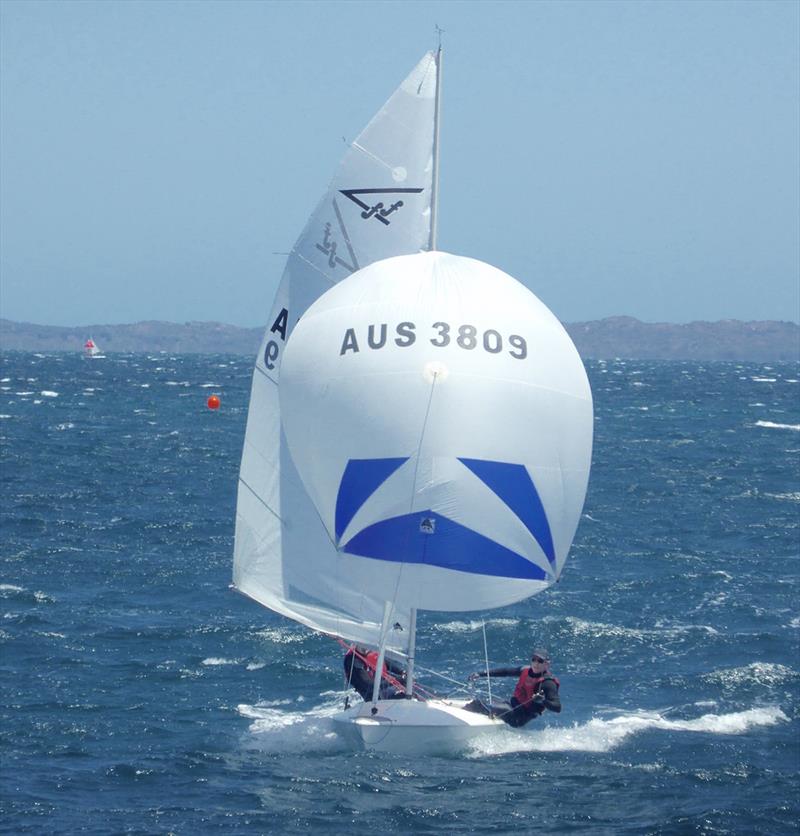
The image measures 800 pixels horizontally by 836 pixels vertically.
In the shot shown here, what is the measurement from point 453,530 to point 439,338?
7.83 ft

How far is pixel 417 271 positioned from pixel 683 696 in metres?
9.20

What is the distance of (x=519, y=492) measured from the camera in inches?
711

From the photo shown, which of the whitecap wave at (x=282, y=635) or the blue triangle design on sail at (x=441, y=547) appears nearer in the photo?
the blue triangle design on sail at (x=441, y=547)

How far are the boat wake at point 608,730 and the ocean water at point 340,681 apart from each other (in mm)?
48

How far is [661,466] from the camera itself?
53094 mm

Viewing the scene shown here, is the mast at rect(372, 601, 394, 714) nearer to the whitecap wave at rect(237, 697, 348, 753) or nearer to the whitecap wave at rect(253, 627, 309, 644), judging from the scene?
the whitecap wave at rect(237, 697, 348, 753)

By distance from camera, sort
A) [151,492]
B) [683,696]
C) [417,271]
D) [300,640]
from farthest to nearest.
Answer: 1. [151,492]
2. [300,640]
3. [683,696]
4. [417,271]

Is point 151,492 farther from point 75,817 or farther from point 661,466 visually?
point 75,817

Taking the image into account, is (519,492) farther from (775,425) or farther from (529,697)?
(775,425)

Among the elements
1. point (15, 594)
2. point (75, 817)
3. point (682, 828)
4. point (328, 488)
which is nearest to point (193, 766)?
point (75, 817)

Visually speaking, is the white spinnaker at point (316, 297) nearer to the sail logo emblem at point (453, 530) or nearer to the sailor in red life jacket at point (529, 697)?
the sailor in red life jacket at point (529, 697)

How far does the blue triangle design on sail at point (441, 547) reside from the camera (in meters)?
17.9

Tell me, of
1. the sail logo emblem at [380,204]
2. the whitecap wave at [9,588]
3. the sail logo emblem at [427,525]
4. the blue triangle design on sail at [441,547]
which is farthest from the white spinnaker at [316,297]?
the whitecap wave at [9,588]

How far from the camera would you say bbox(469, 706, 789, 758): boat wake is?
20.1 metres
